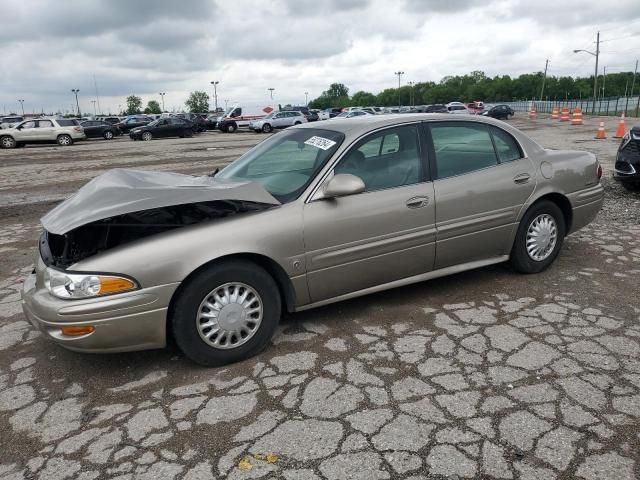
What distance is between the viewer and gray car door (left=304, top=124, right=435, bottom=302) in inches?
139

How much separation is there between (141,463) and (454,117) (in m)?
3.48

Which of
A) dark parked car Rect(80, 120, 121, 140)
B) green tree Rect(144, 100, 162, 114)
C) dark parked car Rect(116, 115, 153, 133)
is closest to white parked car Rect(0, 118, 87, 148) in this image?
dark parked car Rect(80, 120, 121, 140)

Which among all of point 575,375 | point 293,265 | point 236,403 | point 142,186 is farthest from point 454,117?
point 236,403

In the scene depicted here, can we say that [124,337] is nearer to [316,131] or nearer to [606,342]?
[316,131]

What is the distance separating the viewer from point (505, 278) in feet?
15.2

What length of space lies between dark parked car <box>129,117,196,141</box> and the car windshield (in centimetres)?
2832

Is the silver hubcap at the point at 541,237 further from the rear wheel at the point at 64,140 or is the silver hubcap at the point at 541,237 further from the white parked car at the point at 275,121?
the white parked car at the point at 275,121

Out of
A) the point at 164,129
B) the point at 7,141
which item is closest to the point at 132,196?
the point at 7,141

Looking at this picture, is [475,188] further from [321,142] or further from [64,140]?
[64,140]

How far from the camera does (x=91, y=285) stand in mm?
2918

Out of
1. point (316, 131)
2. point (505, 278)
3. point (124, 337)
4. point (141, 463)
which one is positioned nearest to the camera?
point (141, 463)

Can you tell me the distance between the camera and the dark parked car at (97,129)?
32.9 meters

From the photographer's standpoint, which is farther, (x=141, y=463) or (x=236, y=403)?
(x=236, y=403)

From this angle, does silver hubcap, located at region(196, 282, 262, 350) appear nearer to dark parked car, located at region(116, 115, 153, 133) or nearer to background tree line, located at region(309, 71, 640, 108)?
dark parked car, located at region(116, 115, 153, 133)
